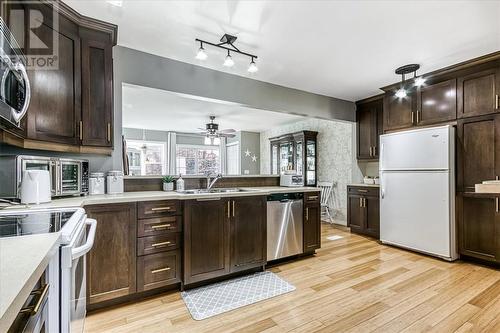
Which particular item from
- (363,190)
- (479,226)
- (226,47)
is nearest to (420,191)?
(479,226)

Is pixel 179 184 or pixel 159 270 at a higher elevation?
pixel 179 184

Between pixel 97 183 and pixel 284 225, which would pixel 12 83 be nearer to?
pixel 97 183

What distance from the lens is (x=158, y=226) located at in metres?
2.24

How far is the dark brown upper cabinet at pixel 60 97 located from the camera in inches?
71.6

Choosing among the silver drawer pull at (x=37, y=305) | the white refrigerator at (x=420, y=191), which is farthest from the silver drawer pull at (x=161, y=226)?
the white refrigerator at (x=420, y=191)

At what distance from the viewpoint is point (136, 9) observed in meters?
1.99

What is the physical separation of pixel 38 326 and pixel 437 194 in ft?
12.4

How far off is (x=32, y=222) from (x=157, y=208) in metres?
1.06

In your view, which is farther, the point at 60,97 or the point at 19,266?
the point at 60,97

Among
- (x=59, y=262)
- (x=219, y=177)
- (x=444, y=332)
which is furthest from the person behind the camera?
(x=219, y=177)

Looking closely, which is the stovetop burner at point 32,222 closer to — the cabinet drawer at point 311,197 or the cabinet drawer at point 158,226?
the cabinet drawer at point 158,226

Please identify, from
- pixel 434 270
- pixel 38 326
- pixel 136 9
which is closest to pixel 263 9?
pixel 136 9

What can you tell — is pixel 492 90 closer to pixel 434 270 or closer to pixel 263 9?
pixel 434 270

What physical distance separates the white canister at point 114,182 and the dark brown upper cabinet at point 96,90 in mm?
300
